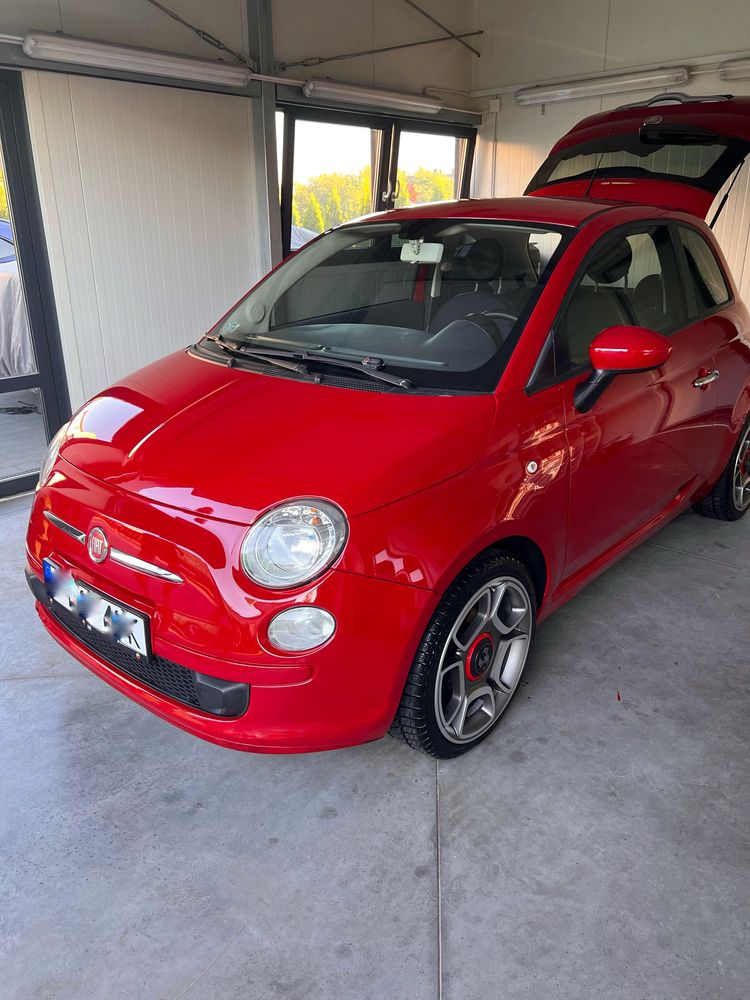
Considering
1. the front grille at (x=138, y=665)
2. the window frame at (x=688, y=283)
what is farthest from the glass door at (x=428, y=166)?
the front grille at (x=138, y=665)

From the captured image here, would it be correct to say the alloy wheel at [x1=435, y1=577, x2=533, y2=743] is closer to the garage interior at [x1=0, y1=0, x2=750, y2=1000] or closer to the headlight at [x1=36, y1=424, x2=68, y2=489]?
the garage interior at [x1=0, y1=0, x2=750, y2=1000]

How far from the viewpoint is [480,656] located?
7.00ft

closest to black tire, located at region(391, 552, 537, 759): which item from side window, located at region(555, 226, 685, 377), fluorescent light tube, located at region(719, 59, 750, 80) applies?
side window, located at region(555, 226, 685, 377)

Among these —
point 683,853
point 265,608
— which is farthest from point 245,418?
point 683,853

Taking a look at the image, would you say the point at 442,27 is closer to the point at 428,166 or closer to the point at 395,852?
the point at 428,166

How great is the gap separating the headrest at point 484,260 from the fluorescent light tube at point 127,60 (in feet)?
9.21

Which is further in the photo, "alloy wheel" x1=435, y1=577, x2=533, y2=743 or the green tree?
the green tree

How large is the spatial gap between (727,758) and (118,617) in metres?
1.78

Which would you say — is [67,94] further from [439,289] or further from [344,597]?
[344,597]

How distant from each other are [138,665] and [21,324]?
3216 mm

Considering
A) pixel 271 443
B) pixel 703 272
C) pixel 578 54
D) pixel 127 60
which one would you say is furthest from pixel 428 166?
pixel 271 443

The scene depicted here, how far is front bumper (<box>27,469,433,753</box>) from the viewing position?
1.67 metres

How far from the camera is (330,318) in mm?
2568

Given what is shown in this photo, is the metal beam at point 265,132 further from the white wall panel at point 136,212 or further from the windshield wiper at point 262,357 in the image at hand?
the windshield wiper at point 262,357
